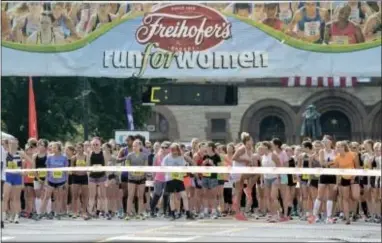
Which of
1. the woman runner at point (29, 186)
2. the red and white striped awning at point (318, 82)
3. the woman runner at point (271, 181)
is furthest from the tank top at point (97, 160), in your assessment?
the red and white striped awning at point (318, 82)

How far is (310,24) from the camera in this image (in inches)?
979

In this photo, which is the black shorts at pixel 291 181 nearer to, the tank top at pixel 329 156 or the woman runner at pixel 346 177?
the tank top at pixel 329 156

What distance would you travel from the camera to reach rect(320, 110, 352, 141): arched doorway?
198ft

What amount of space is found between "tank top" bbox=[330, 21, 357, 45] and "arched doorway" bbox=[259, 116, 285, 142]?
35908 mm

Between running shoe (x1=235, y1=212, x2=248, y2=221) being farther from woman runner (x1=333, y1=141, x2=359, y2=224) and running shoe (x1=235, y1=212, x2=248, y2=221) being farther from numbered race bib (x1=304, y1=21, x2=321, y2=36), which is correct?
numbered race bib (x1=304, y1=21, x2=321, y2=36)

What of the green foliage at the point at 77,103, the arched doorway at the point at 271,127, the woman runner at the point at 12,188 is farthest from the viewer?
the arched doorway at the point at 271,127

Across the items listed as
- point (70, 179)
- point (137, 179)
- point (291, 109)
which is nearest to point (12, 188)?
point (70, 179)

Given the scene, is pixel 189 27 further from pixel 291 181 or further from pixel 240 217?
pixel 240 217

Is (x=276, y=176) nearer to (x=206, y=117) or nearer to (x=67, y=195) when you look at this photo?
(x=67, y=195)

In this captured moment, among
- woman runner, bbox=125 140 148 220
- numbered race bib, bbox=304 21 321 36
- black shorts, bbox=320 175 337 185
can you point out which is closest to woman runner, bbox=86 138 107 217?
woman runner, bbox=125 140 148 220

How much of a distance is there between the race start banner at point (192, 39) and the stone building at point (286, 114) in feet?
112

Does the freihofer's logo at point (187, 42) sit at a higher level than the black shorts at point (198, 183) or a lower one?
higher

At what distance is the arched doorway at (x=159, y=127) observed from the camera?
202 feet

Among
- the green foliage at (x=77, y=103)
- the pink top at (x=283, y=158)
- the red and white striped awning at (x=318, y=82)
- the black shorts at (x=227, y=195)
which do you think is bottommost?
the black shorts at (x=227, y=195)
